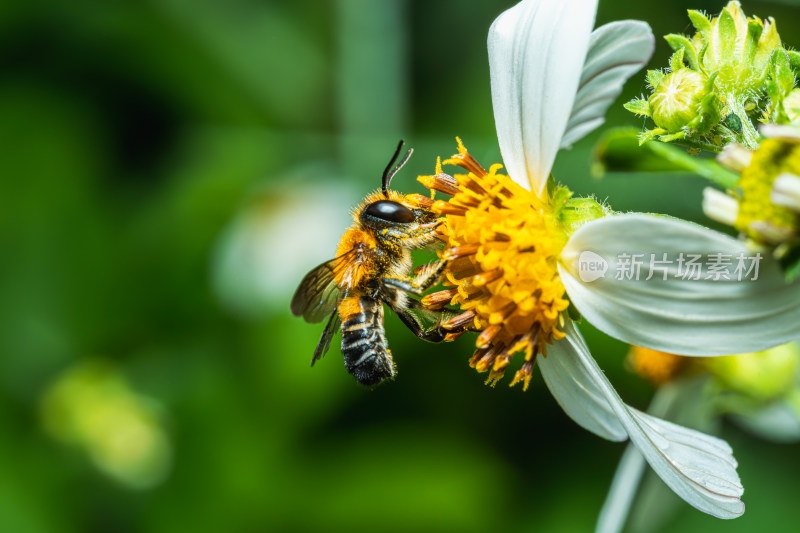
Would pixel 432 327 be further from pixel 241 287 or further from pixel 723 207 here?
pixel 241 287

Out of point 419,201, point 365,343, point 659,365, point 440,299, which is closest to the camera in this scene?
point 440,299

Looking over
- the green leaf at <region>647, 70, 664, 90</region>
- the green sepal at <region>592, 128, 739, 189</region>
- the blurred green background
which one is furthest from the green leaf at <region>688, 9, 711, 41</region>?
the blurred green background

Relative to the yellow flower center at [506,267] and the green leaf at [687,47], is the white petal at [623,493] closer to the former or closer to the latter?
the yellow flower center at [506,267]

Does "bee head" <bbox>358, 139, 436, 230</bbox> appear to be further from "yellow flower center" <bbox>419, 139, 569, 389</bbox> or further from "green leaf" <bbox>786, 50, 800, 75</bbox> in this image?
"green leaf" <bbox>786, 50, 800, 75</bbox>

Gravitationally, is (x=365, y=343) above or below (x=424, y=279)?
below

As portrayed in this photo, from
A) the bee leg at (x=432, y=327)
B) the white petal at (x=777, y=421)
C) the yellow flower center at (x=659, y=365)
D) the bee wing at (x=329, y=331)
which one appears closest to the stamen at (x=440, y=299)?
the bee leg at (x=432, y=327)

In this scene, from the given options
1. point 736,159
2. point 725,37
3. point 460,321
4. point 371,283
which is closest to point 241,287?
point 371,283
